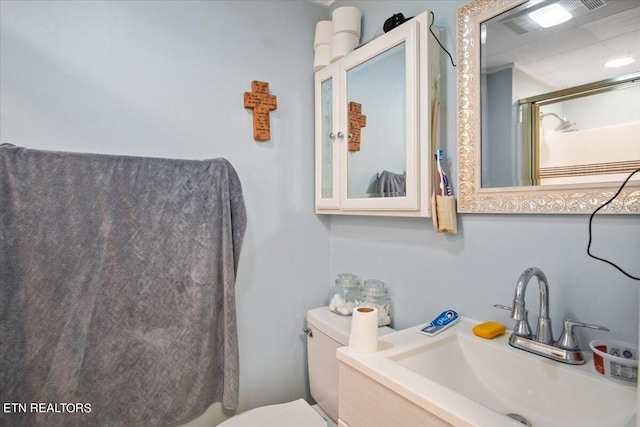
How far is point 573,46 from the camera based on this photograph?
87 centimetres

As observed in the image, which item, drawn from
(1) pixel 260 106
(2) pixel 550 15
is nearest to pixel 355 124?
(1) pixel 260 106

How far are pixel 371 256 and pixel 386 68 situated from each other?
0.74 m

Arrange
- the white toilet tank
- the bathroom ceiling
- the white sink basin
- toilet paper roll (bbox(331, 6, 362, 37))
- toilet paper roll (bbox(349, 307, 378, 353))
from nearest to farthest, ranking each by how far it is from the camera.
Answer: the white sink basin < the bathroom ceiling < toilet paper roll (bbox(349, 307, 378, 353)) < the white toilet tank < toilet paper roll (bbox(331, 6, 362, 37))

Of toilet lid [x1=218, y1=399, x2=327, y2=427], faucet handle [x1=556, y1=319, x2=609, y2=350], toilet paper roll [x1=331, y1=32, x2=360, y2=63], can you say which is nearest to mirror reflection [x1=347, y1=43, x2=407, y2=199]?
toilet paper roll [x1=331, y1=32, x2=360, y2=63]

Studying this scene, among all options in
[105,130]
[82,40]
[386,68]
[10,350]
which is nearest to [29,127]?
[105,130]

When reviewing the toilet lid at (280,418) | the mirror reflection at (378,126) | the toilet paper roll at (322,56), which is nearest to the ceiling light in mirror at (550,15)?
the mirror reflection at (378,126)

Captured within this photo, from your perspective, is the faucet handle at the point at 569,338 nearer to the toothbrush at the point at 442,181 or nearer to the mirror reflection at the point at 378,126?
the toothbrush at the point at 442,181

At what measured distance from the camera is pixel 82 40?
1.17 m

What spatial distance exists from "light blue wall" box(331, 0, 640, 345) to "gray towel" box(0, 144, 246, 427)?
1.96 feet

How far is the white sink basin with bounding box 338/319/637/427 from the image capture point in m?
0.68

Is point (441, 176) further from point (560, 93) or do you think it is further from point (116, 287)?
point (116, 287)

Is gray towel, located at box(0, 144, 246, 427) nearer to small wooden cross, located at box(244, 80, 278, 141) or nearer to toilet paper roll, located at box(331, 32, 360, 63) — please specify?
small wooden cross, located at box(244, 80, 278, 141)

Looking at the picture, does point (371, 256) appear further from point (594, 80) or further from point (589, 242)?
point (594, 80)

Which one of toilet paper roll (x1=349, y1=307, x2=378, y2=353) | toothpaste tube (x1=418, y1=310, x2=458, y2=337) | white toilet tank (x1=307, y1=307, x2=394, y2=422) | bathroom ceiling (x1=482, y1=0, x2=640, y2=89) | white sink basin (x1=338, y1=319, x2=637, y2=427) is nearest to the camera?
white sink basin (x1=338, y1=319, x2=637, y2=427)
